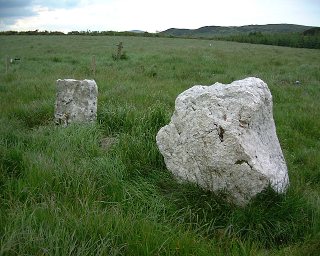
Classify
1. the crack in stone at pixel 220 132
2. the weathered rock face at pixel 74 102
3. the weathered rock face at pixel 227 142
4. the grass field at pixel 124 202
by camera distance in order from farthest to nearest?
the weathered rock face at pixel 74 102
the crack in stone at pixel 220 132
the weathered rock face at pixel 227 142
the grass field at pixel 124 202

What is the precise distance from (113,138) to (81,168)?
1.68m

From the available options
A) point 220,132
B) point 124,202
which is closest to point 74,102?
point 124,202

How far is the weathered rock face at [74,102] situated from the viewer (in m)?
6.79

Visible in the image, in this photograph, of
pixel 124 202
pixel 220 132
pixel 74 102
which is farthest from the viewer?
pixel 74 102

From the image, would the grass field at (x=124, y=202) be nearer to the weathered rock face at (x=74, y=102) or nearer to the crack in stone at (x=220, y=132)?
the weathered rock face at (x=74, y=102)

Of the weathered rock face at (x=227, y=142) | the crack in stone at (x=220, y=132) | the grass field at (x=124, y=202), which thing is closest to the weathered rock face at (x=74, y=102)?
the grass field at (x=124, y=202)

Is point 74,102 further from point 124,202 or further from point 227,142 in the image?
point 227,142

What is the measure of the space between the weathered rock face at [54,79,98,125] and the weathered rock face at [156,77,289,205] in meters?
2.51

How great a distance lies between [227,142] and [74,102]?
378cm

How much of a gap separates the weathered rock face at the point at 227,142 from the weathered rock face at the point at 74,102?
8.23 ft

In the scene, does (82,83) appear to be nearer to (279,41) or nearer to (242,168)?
(242,168)

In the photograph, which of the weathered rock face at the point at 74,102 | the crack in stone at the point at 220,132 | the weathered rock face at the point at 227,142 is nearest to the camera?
the weathered rock face at the point at 227,142

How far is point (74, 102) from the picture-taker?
6.81 metres

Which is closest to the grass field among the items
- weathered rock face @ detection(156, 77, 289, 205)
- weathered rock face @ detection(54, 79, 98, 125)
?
weathered rock face @ detection(156, 77, 289, 205)
